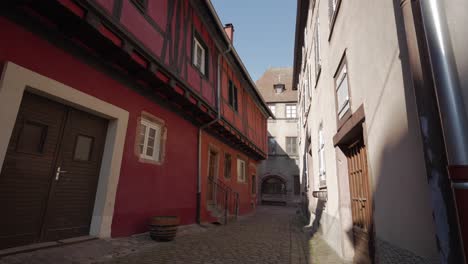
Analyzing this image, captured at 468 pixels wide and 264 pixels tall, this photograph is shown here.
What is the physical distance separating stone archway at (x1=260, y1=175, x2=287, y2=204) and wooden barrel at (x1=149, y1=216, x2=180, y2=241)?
18.4 m

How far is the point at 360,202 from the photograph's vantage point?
3930 millimetres

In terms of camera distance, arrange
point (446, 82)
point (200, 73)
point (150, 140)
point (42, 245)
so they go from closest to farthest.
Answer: point (446, 82)
point (42, 245)
point (150, 140)
point (200, 73)

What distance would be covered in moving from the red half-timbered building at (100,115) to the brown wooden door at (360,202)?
13.7 feet

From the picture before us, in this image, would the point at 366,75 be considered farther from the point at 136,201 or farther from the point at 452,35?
the point at 136,201

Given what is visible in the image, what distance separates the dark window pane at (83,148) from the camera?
14.7 feet

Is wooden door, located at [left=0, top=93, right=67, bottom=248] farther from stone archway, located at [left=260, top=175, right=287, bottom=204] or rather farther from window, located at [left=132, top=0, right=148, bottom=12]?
stone archway, located at [left=260, top=175, right=287, bottom=204]

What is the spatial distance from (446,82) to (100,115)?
4.99 meters

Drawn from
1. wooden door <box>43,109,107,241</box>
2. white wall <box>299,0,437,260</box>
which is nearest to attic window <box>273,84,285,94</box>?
white wall <box>299,0,437,260</box>

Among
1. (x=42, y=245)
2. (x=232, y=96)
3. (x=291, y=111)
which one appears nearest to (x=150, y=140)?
(x=42, y=245)

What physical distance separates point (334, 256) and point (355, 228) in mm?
866

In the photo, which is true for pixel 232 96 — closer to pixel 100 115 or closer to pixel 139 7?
pixel 139 7

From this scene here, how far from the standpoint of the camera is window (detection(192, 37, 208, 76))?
315 inches

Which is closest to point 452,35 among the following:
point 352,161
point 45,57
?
point 352,161

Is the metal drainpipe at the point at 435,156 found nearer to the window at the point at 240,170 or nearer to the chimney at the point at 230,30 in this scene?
the window at the point at 240,170
